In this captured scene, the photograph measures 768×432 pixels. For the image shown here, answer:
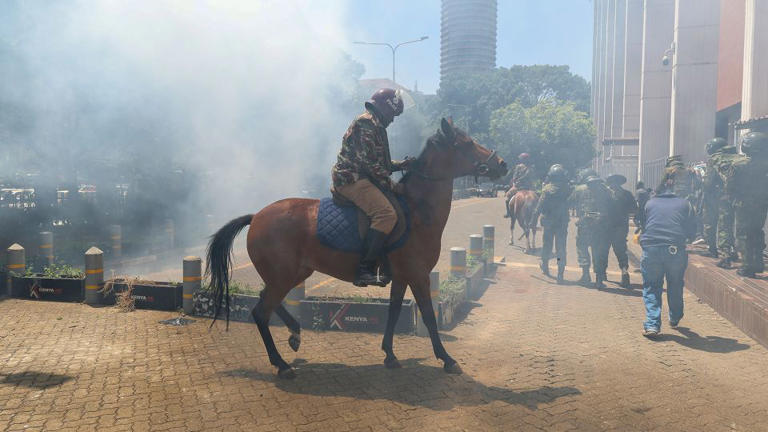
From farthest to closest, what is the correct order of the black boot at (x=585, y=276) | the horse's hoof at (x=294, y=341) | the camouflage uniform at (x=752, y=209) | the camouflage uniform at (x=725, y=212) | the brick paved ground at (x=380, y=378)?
the black boot at (x=585, y=276) → the camouflage uniform at (x=725, y=212) → the camouflage uniform at (x=752, y=209) → the horse's hoof at (x=294, y=341) → the brick paved ground at (x=380, y=378)

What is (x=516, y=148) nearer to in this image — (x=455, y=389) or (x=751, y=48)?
(x=751, y=48)

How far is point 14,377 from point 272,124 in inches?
733

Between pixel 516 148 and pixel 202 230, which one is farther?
pixel 516 148

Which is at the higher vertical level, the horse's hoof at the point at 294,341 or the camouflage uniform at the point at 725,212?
the camouflage uniform at the point at 725,212

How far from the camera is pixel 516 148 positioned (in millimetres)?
52719

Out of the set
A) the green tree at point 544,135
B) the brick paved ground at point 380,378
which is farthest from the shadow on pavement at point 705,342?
the green tree at point 544,135

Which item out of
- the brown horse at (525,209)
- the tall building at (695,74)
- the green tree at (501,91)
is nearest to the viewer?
the tall building at (695,74)

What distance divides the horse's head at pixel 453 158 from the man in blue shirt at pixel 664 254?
9.00 ft

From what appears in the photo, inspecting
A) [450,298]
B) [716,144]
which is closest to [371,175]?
[450,298]

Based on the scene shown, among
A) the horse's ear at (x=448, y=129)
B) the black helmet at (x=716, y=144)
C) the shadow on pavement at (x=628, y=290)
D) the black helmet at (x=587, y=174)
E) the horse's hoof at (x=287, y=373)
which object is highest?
the black helmet at (x=716, y=144)

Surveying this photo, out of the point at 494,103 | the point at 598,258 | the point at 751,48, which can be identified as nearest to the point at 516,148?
the point at 494,103

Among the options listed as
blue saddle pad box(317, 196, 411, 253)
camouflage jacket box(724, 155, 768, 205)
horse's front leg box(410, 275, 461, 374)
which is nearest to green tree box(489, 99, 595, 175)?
camouflage jacket box(724, 155, 768, 205)

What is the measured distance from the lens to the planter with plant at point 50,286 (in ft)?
28.6

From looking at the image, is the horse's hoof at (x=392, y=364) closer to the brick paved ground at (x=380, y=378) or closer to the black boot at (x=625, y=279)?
the brick paved ground at (x=380, y=378)
